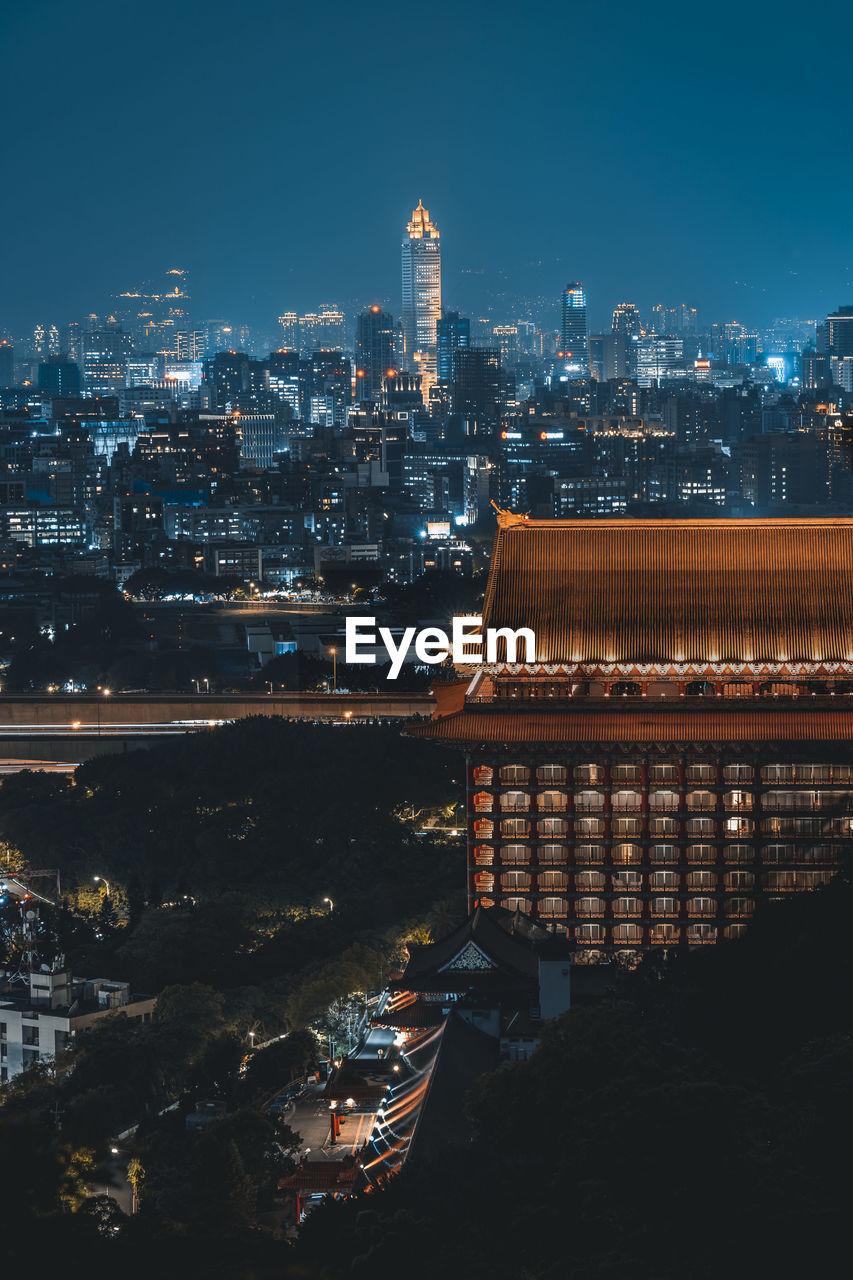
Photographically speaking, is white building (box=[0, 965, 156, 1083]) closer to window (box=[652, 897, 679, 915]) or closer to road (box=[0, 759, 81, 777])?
window (box=[652, 897, 679, 915])

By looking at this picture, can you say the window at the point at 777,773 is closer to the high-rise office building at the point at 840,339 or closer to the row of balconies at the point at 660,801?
the row of balconies at the point at 660,801

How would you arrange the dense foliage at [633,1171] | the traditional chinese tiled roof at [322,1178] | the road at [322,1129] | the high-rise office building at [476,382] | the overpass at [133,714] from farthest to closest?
the high-rise office building at [476,382] < the overpass at [133,714] < the road at [322,1129] < the traditional chinese tiled roof at [322,1178] < the dense foliage at [633,1171]

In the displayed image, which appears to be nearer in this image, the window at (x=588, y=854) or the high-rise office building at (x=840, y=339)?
the window at (x=588, y=854)

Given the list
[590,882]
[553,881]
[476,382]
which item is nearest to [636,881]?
[590,882]

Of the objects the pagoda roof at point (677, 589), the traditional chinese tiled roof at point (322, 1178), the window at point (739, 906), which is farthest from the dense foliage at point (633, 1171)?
the pagoda roof at point (677, 589)

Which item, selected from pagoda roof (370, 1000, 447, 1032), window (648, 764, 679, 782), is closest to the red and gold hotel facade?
window (648, 764, 679, 782)
